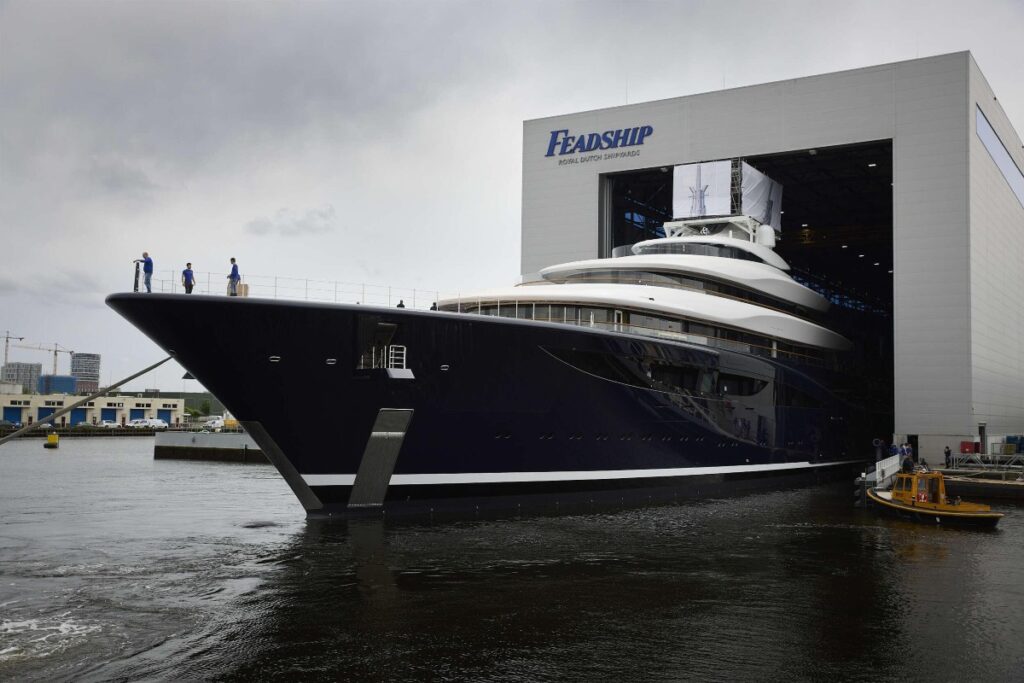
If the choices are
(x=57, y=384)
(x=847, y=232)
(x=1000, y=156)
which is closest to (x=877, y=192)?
(x=847, y=232)

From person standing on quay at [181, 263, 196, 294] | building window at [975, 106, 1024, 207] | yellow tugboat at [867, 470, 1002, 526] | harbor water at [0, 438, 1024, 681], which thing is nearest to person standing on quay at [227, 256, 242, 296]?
person standing on quay at [181, 263, 196, 294]

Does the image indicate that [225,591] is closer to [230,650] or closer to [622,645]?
[230,650]

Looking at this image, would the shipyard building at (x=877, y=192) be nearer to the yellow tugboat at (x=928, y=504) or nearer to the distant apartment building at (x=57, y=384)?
the yellow tugboat at (x=928, y=504)

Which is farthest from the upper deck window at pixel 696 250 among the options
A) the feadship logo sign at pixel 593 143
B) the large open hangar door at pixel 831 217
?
the feadship logo sign at pixel 593 143

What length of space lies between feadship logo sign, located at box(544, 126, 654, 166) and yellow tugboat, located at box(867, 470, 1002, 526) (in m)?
20.0

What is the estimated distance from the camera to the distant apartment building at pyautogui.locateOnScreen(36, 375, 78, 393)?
12650 centimetres

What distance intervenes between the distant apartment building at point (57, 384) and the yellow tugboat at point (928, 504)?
13099 cm

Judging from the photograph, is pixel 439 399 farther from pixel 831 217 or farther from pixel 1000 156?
pixel 831 217

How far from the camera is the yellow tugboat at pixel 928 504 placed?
1900 centimetres

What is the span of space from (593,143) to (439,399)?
24.0m

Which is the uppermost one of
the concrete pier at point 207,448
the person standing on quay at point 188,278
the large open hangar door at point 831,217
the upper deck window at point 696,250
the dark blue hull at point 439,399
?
the large open hangar door at point 831,217

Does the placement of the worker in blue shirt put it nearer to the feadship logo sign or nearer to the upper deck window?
the upper deck window

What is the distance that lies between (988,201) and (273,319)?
2986 cm

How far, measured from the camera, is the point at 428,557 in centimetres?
1379
